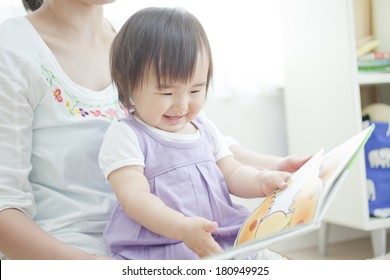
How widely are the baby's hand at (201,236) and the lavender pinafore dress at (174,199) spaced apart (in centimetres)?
12

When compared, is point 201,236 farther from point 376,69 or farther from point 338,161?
point 376,69

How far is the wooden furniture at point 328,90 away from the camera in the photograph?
63.9 inches

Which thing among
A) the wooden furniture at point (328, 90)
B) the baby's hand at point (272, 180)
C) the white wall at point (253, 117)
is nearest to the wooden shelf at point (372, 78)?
the wooden furniture at point (328, 90)

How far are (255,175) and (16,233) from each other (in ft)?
1.28

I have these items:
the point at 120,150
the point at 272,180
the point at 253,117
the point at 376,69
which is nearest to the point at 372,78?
the point at 376,69

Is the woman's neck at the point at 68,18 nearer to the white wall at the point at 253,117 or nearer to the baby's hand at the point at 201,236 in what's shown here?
the baby's hand at the point at 201,236

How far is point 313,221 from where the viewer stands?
0.58 m

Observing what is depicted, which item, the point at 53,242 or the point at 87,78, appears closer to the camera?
the point at 53,242

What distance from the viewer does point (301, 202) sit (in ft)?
2.15

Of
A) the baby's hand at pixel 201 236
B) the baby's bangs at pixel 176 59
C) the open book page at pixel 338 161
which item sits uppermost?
the baby's bangs at pixel 176 59

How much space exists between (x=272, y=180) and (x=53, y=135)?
0.38 m

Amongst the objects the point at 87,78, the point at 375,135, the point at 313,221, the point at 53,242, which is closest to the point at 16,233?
the point at 53,242

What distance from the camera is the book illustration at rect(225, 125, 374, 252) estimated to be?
59cm
